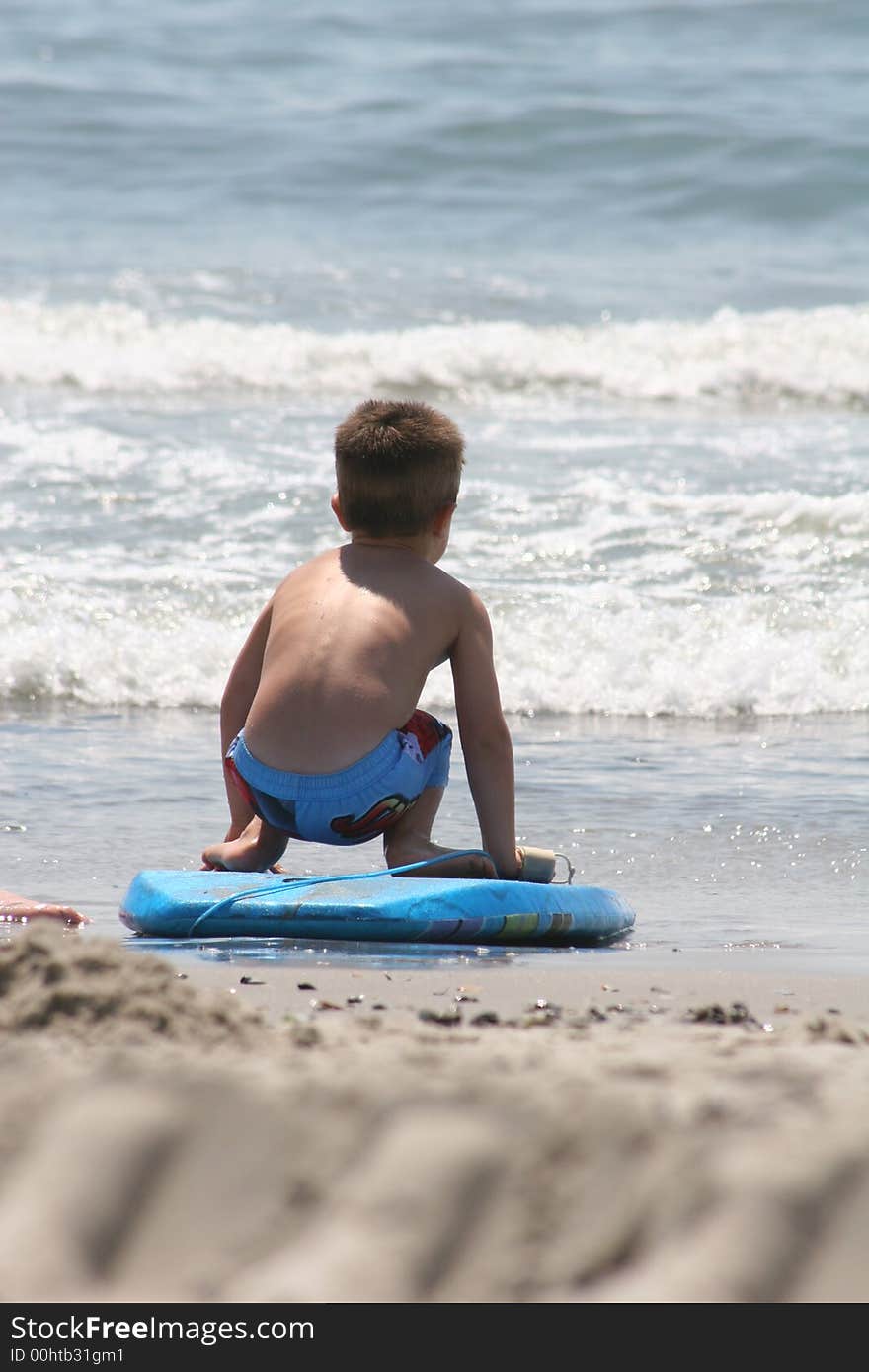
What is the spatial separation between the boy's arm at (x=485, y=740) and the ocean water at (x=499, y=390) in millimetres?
327

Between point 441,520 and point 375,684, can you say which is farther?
point 441,520

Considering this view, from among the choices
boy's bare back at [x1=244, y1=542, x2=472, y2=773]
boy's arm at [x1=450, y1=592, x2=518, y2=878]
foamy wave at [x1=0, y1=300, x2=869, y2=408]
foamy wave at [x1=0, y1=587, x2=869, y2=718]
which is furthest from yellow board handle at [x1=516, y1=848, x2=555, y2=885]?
foamy wave at [x1=0, y1=300, x2=869, y2=408]

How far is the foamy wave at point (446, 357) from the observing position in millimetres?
10648

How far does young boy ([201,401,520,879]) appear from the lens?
11.1 feet

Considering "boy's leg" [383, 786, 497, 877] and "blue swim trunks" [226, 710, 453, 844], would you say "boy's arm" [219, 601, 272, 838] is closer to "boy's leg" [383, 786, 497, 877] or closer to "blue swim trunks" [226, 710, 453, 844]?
"blue swim trunks" [226, 710, 453, 844]

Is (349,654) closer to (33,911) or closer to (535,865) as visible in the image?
(535,865)

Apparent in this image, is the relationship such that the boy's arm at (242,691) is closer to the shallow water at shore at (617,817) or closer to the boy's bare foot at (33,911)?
the shallow water at shore at (617,817)

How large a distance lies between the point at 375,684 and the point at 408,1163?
1.83 metres

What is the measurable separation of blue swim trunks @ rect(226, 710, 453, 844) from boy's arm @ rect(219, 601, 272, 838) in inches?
5.7

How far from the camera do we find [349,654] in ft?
11.2

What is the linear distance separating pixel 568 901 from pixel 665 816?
1.19 metres

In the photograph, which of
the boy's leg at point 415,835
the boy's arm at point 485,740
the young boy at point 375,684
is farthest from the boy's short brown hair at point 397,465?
the boy's leg at point 415,835

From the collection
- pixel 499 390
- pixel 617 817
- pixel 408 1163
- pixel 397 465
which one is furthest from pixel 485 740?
pixel 499 390
